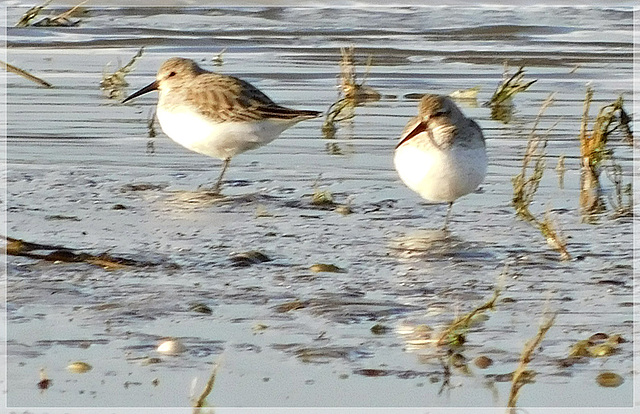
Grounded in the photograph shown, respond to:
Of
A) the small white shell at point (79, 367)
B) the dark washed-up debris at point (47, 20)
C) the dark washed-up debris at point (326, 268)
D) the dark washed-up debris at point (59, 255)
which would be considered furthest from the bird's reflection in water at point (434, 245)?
the dark washed-up debris at point (47, 20)

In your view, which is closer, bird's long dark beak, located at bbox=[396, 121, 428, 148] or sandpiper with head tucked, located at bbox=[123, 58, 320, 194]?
bird's long dark beak, located at bbox=[396, 121, 428, 148]

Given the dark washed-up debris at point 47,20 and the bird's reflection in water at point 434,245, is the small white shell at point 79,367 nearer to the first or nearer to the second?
the bird's reflection in water at point 434,245

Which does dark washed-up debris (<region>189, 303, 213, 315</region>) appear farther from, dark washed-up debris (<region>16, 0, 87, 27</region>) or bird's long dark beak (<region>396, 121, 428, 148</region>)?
dark washed-up debris (<region>16, 0, 87, 27</region>)

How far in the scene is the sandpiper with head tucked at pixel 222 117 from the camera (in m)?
8.36

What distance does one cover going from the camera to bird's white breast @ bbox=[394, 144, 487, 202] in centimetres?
712

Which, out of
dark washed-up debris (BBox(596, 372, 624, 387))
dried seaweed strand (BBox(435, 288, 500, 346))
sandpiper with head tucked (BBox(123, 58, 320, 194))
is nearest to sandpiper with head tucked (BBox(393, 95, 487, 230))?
sandpiper with head tucked (BBox(123, 58, 320, 194))

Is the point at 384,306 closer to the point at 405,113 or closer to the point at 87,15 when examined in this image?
Result: the point at 405,113

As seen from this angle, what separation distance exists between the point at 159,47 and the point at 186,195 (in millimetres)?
6190

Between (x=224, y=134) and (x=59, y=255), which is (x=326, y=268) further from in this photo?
(x=224, y=134)

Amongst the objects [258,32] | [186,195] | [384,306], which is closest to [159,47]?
[258,32]

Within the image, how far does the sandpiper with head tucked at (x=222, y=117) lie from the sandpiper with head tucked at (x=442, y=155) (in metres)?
1.04

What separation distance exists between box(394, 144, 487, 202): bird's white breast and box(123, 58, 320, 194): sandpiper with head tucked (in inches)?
46.0

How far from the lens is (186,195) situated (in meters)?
7.75

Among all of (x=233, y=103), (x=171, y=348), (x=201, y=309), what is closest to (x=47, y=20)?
(x=233, y=103)
